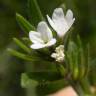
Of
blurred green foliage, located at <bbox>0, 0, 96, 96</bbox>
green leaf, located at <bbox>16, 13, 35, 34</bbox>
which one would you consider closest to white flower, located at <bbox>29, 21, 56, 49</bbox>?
green leaf, located at <bbox>16, 13, 35, 34</bbox>

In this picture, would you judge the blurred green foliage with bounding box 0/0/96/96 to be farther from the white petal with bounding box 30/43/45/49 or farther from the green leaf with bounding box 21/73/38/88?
the white petal with bounding box 30/43/45/49

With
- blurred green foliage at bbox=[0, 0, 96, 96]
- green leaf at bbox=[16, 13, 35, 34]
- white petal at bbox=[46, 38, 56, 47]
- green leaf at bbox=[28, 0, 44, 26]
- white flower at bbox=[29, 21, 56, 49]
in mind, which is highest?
blurred green foliage at bbox=[0, 0, 96, 96]

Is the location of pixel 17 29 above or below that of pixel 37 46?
above

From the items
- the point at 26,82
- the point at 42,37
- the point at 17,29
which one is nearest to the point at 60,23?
the point at 42,37

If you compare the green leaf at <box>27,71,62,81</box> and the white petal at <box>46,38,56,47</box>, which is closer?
the white petal at <box>46,38,56,47</box>

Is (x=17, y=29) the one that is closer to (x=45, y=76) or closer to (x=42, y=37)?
(x=45, y=76)

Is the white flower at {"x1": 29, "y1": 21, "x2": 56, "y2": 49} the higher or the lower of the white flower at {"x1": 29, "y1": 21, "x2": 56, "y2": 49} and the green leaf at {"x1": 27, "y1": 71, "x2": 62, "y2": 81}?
the higher

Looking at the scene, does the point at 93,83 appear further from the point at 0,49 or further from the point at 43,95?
the point at 0,49
